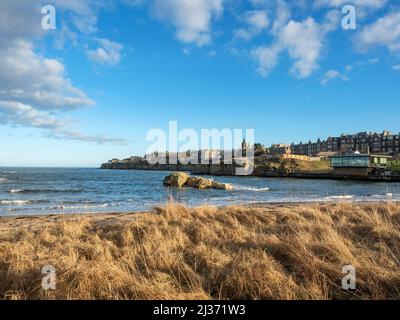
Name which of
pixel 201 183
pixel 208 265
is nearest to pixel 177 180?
pixel 201 183

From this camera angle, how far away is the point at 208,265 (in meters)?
5.93

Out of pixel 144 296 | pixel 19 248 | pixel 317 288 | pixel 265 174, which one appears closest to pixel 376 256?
pixel 317 288

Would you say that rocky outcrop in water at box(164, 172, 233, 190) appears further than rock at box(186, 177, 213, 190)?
No

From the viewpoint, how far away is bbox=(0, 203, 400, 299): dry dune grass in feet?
15.6

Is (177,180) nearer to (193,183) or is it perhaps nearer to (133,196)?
(193,183)

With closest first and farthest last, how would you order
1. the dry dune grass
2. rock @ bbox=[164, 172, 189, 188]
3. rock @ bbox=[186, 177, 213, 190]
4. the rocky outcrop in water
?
the dry dune grass
the rocky outcrop in water
rock @ bbox=[186, 177, 213, 190]
rock @ bbox=[164, 172, 189, 188]

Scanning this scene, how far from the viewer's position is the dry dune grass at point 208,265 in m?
4.74

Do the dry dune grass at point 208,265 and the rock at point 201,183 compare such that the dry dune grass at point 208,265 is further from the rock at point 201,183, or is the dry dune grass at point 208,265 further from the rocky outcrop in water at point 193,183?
the rock at point 201,183

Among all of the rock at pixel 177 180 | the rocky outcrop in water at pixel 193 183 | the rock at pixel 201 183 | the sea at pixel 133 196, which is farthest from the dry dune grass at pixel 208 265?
the rock at pixel 177 180

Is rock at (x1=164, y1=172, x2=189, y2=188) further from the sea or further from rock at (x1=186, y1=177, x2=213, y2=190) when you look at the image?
the sea

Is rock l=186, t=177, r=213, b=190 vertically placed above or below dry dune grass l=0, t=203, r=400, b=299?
below

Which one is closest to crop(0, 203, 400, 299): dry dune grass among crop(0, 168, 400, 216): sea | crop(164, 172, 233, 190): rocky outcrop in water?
crop(0, 168, 400, 216): sea
